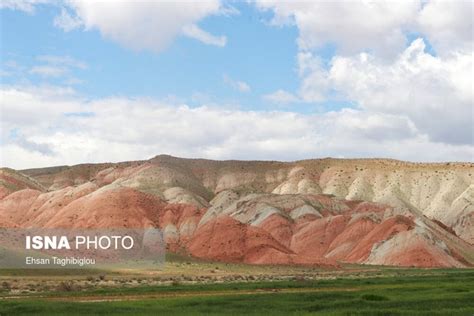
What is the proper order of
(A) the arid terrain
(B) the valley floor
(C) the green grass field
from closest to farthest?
(C) the green grass field → (B) the valley floor → (A) the arid terrain

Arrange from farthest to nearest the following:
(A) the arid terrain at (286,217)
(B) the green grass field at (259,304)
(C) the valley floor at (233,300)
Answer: (A) the arid terrain at (286,217) < (C) the valley floor at (233,300) < (B) the green grass field at (259,304)

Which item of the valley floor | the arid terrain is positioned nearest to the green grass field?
the valley floor

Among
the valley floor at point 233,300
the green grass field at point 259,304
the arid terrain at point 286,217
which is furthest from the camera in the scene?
the arid terrain at point 286,217

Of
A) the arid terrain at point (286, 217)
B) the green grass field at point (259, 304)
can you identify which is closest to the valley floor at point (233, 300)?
the green grass field at point (259, 304)

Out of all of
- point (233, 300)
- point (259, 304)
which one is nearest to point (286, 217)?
point (233, 300)

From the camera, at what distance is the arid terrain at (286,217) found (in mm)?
125188

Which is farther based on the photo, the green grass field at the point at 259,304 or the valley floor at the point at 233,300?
the valley floor at the point at 233,300

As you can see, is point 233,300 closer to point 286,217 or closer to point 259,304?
point 259,304

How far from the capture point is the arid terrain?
4929 inches

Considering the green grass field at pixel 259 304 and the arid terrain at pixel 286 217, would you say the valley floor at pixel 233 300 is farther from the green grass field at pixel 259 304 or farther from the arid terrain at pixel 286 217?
the arid terrain at pixel 286 217

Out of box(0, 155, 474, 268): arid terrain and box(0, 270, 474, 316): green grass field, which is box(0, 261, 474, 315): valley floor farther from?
box(0, 155, 474, 268): arid terrain

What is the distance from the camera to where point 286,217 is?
152375 millimetres

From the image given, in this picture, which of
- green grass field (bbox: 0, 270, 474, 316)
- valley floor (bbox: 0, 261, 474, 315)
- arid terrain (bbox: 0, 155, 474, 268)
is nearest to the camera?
green grass field (bbox: 0, 270, 474, 316)

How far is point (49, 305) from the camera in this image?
42750 millimetres
